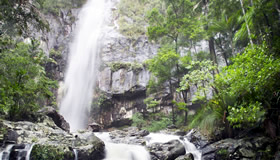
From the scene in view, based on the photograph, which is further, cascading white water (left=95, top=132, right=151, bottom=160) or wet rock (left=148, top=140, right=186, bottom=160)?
cascading white water (left=95, top=132, right=151, bottom=160)

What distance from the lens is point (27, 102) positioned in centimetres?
900

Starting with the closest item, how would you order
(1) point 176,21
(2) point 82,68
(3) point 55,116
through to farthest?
(3) point 55,116, (1) point 176,21, (2) point 82,68

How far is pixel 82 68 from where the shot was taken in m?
22.4

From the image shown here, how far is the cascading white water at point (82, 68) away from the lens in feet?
63.1

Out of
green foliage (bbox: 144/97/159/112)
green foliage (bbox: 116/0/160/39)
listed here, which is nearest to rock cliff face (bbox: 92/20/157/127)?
green foliage (bbox: 144/97/159/112)

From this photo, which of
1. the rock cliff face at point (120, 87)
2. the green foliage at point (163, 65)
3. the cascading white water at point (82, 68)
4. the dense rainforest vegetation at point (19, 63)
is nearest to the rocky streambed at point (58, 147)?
the dense rainforest vegetation at point (19, 63)

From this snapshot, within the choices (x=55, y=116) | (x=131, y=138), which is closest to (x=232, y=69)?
(x=131, y=138)

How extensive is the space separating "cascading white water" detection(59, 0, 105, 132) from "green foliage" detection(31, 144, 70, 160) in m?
11.9

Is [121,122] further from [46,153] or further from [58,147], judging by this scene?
[46,153]

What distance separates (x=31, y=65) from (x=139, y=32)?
52.7 ft

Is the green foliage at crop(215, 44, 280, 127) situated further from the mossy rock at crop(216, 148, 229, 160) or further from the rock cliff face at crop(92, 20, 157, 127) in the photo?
the rock cliff face at crop(92, 20, 157, 127)

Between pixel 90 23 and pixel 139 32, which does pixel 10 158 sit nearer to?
pixel 139 32

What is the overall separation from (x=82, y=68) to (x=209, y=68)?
17464 mm

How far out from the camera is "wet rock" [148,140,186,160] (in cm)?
779
